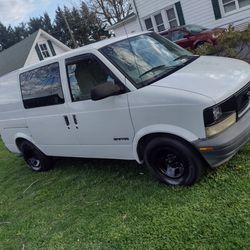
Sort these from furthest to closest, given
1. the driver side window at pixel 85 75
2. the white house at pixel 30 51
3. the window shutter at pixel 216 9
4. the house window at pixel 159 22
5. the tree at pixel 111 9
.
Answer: the tree at pixel 111 9 → the white house at pixel 30 51 → the house window at pixel 159 22 → the window shutter at pixel 216 9 → the driver side window at pixel 85 75

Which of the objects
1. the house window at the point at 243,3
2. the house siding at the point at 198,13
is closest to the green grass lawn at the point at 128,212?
the house siding at the point at 198,13

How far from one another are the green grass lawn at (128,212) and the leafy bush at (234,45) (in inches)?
141

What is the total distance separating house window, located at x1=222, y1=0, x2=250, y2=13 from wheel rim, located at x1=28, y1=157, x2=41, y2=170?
14.0 m

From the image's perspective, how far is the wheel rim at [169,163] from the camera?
4.42 meters

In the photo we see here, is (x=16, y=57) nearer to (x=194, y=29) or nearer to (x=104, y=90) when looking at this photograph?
(x=194, y=29)

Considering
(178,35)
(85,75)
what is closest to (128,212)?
(85,75)

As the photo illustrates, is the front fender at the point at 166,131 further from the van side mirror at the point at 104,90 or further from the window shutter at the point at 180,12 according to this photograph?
the window shutter at the point at 180,12

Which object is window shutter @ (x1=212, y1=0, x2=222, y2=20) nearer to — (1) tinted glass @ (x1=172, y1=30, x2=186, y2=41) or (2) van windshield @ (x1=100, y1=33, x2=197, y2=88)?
(1) tinted glass @ (x1=172, y1=30, x2=186, y2=41)

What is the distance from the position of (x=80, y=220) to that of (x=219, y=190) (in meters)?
1.74

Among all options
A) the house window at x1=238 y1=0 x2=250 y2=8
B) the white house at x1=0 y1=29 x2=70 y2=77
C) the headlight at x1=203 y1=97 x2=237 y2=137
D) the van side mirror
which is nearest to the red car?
the house window at x1=238 y1=0 x2=250 y2=8

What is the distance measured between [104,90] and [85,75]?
0.76 meters

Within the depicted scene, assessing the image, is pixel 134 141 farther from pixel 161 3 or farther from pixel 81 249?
pixel 161 3

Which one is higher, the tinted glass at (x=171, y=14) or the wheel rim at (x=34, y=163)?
the tinted glass at (x=171, y=14)

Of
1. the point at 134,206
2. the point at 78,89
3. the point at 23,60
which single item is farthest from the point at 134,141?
the point at 23,60
